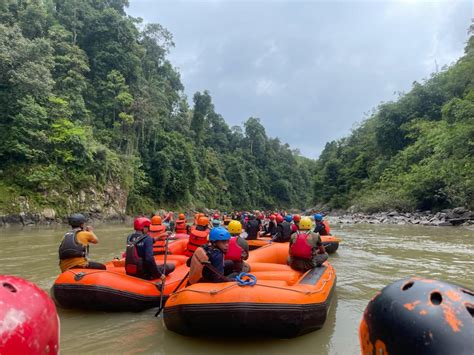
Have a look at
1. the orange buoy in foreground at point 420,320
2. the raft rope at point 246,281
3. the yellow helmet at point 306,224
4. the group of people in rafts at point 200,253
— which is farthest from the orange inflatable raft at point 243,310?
the orange buoy in foreground at point 420,320

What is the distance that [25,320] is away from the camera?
1327mm

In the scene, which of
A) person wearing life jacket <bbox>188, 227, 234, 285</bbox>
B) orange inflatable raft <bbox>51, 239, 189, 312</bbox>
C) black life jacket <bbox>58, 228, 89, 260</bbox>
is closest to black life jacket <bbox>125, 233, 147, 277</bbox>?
orange inflatable raft <bbox>51, 239, 189, 312</bbox>

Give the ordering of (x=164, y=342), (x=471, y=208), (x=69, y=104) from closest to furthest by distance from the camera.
→ (x=164, y=342), (x=471, y=208), (x=69, y=104)

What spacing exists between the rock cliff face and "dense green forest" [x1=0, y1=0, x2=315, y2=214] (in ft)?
0.61

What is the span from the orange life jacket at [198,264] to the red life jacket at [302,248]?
2.10 metres

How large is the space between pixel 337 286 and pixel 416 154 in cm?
2571

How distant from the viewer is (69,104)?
2472 centimetres

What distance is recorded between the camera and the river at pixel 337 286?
4.18 metres

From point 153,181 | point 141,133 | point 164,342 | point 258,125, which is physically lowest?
point 164,342

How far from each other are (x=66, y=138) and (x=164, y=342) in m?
20.3

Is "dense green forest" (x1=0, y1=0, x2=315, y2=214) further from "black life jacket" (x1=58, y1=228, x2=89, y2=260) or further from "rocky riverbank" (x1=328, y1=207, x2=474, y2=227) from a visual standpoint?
"rocky riverbank" (x1=328, y1=207, x2=474, y2=227)

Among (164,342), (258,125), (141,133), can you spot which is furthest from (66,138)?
(258,125)

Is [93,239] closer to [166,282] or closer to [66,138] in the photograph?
[166,282]

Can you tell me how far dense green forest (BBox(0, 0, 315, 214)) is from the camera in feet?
65.7
